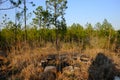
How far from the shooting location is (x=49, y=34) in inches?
941

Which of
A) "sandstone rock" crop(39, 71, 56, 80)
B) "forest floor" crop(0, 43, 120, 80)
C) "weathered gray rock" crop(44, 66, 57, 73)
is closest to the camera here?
"sandstone rock" crop(39, 71, 56, 80)

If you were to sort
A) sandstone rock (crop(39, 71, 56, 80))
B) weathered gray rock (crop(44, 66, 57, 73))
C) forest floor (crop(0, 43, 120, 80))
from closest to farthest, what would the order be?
sandstone rock (crop(39, 71, 56, 80))
forest floor (crop(0, 43, 120, 80))
weathered gray rock (crop(44, 66, 57, 73))

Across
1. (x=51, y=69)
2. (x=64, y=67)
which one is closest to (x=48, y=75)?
(x=51, y=69)

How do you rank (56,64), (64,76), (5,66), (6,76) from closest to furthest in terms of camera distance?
1. (64,76)
2. (56,64)
3. (6,76)
4. (5,66)

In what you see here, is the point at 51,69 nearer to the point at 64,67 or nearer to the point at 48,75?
the point at 48,75

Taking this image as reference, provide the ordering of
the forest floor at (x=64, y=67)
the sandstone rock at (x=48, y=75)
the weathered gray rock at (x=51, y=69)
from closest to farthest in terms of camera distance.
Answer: the sandstone rock at (x=48, y=75) < the forest floor at (x=64, y=67) < the weathered gray rock at (x=51, y=69)

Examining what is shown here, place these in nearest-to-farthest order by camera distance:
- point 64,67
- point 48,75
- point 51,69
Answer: point 48,75 < point 51,69 < point 64,67

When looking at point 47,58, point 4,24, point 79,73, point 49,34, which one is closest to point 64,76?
point 79,73

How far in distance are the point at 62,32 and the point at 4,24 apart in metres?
5.81

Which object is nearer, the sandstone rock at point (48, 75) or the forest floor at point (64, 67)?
the sandstone rock at point (48, 75)

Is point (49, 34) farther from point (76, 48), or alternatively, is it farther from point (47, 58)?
point (47, 58)

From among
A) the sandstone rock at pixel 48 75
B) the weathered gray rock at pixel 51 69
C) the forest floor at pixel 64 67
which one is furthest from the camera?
the weathered gray rock at pixel 51 69

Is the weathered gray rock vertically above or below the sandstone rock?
above

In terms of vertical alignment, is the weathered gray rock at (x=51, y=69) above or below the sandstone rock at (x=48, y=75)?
above
